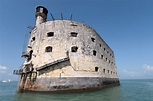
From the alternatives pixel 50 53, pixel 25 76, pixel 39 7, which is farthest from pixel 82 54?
pixel 39 7

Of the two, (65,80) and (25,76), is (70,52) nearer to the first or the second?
(65,80)

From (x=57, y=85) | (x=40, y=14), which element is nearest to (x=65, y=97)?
(x=57, y=85)

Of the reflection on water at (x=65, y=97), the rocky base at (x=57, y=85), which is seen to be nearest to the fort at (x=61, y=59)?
the rocky base at (x=57, y=85)

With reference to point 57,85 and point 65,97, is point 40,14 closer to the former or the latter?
point 57,85

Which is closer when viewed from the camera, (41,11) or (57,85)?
(57,85)

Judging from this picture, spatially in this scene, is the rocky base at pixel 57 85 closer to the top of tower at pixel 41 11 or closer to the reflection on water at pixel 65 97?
the reflection on water at pixel 65 97

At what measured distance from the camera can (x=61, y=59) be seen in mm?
14203

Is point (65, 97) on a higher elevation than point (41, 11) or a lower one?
lower

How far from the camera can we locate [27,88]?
46.1ft

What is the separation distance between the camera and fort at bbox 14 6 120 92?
45.1ft

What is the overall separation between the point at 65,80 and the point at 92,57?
16.9 ft

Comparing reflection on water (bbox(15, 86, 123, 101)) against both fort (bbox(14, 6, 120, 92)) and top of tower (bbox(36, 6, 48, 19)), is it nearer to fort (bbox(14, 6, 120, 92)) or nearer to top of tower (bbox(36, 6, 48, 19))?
fort (bbox(14, 6, 120, 92))

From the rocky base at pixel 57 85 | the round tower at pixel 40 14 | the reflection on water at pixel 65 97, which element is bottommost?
the reflection on water at pixel 65 97

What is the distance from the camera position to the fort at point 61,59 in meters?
13.8
